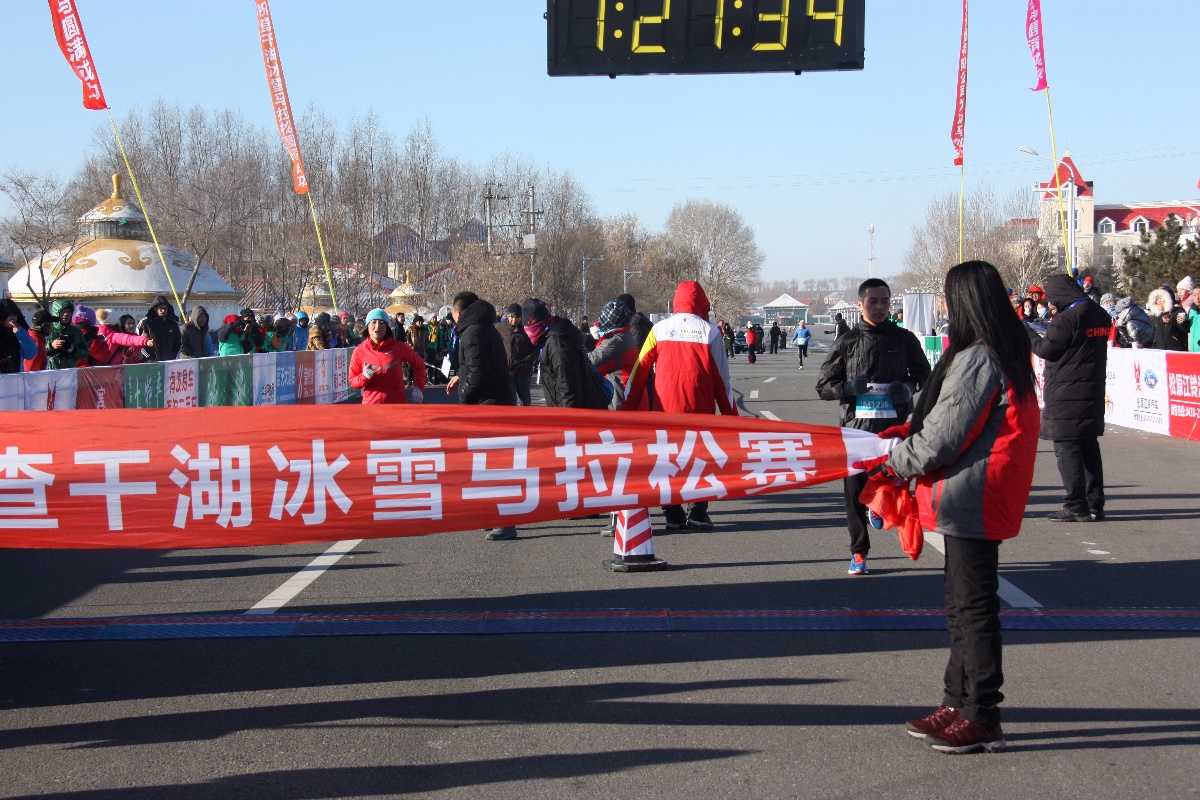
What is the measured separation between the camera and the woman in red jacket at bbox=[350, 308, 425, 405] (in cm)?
956

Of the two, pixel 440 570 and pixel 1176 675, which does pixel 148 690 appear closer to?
pixel 440 570

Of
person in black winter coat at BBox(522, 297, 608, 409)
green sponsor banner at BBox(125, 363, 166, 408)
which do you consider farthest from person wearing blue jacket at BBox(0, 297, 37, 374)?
person in black winter coat at BBox(522, 297, 608, 409)

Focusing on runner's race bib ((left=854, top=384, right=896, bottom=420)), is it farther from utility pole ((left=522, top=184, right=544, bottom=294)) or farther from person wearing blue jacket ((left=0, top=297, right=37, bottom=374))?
utility pole ((left=522, top=184, right=544, bottom=294))

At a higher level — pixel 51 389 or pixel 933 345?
pixel 933 345

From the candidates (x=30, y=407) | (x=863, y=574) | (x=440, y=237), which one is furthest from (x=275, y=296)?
(x=863, y=574)

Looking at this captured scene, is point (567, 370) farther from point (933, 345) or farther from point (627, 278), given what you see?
point (627, 278)

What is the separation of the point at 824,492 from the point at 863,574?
399cm

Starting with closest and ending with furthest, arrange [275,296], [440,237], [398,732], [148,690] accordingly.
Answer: [398,732], [148,690], [275,296], [440,237]

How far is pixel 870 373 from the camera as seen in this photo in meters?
7.52

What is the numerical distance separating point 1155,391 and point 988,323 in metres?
14.1

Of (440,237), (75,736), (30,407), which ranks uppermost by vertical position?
(440,237)

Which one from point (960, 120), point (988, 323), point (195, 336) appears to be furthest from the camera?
point (960, 120)

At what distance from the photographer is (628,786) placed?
427cm

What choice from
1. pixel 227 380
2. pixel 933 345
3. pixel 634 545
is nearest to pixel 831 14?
pixel 634 545
